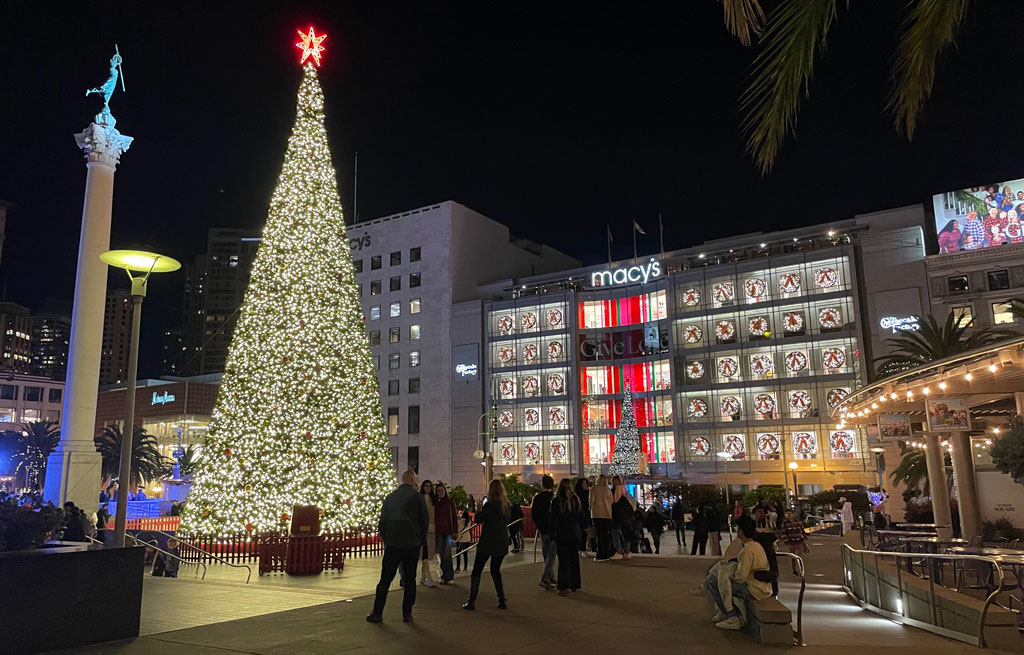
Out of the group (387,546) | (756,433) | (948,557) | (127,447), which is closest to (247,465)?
(127,447)

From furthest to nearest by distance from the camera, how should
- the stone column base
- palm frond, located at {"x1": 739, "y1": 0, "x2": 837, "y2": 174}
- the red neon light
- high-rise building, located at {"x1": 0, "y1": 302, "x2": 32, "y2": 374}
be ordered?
1. high-rise building, located at {"x1": 0, "y1": 302, "x2": 32, "y2": 374}
2. the stone column base
3. the red neon light
4. palm frond, located at {"x1": 739, "y1": 0, "x2": 837, "y2": 174}

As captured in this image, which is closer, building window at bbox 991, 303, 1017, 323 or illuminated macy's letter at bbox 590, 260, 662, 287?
building window at bbox 991, 303, 1017, 323

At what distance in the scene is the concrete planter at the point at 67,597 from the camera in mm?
Answer: 7293

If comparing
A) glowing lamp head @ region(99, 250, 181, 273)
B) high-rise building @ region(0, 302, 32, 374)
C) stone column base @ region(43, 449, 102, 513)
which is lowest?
stone column base @ region(43, 449, 102, 513)

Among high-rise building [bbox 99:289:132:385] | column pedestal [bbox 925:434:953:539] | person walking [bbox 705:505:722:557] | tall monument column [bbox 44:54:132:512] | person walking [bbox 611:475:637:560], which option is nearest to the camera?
person walking [bbox 611:475:637:560]

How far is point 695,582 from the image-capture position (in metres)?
13.2

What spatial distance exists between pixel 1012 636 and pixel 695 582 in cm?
561

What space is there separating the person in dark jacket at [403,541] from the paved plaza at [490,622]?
273 mm

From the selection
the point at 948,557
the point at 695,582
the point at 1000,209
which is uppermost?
the point at 1000,209

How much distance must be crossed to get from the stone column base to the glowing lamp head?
16.4 m

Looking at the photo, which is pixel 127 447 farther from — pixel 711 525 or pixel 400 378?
pixel 400 378

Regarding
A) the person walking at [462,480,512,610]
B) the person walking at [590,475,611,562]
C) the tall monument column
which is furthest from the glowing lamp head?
the tall monument column

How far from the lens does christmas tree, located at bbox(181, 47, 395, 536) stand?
19.3m

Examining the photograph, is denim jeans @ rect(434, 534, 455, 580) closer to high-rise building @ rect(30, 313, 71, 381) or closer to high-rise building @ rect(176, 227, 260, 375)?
high-rise building @ rect(176, 227, 260, 375)
